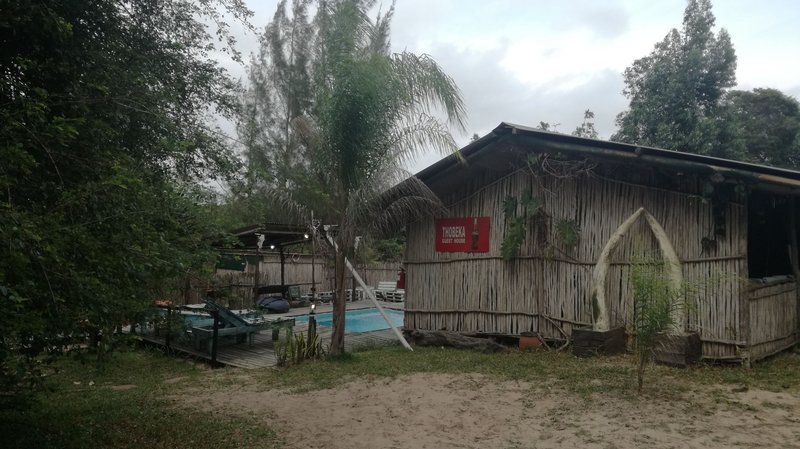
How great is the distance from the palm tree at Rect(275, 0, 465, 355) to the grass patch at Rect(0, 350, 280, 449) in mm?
3358

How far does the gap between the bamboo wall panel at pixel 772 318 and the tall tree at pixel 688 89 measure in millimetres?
11934

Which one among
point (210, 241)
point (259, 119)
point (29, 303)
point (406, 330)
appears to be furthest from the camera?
point (259, 119)

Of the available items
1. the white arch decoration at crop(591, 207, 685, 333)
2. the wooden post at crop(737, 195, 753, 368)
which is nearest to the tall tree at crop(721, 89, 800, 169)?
the white arch decoration at crop(591, 207, 685, 333)

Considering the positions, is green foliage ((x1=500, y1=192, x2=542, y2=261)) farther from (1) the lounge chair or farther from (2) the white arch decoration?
(1) the lounge chair

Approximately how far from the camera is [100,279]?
3650 mm

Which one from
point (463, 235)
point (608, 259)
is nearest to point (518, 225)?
point (463, 235)

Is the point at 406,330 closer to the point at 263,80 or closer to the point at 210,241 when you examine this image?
the point at 210,241

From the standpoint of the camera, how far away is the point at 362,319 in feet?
59.2

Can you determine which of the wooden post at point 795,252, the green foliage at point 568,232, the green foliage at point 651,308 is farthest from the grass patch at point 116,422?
the wooden post at point 795,252

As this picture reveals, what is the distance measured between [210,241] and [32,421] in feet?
9.74

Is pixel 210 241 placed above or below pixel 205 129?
below

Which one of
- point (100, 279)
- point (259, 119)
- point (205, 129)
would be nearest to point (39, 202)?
point (100, 279)

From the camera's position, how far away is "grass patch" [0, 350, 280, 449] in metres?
4.99

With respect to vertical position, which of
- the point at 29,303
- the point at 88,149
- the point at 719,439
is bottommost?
the point at 719,439
